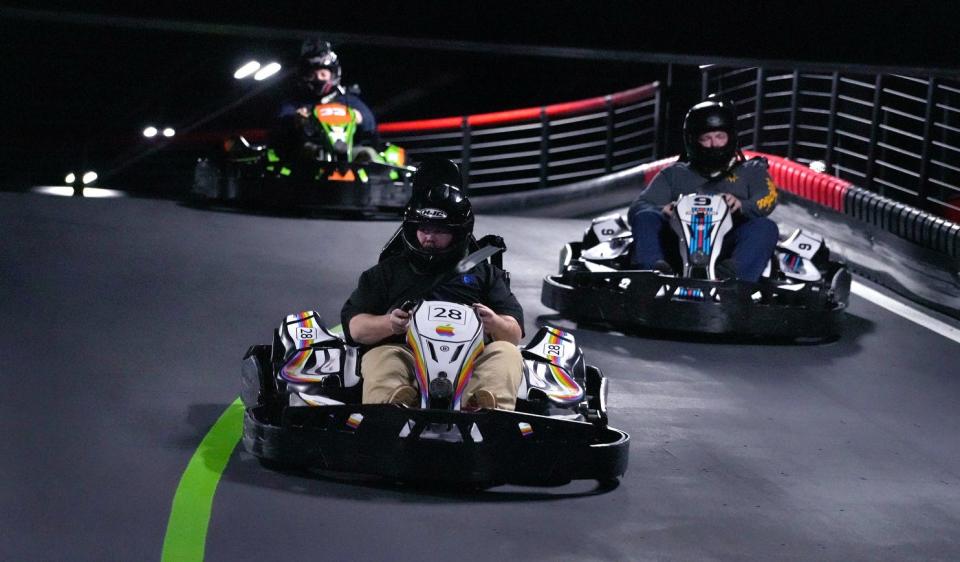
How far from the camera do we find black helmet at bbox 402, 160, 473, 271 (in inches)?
224

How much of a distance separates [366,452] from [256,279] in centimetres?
425

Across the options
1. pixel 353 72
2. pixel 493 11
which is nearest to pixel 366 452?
pixel 493 11

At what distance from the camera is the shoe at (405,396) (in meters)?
5.33

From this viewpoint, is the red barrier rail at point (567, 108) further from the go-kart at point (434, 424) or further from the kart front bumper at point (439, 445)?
the kart front bumper at point (439, 445)

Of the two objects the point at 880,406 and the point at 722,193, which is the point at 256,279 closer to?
the point at 722,193

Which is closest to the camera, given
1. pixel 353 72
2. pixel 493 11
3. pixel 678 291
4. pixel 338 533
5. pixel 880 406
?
pixel 338 533

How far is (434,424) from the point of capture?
516 centimetres

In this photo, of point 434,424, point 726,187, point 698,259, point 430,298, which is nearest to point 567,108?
point 726,187

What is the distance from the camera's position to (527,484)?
17.5 ft

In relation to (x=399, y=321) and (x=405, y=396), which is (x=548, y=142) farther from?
(x=405, y=396)

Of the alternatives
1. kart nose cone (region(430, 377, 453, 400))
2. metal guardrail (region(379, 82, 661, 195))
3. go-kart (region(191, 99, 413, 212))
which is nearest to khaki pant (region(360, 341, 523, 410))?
kart nose cone (region(430, 377, 453, 400))

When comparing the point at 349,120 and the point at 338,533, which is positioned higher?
the point at 349,120

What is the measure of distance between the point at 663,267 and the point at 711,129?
931 millimetres

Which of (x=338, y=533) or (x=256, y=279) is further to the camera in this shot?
(x=256, y=279)
